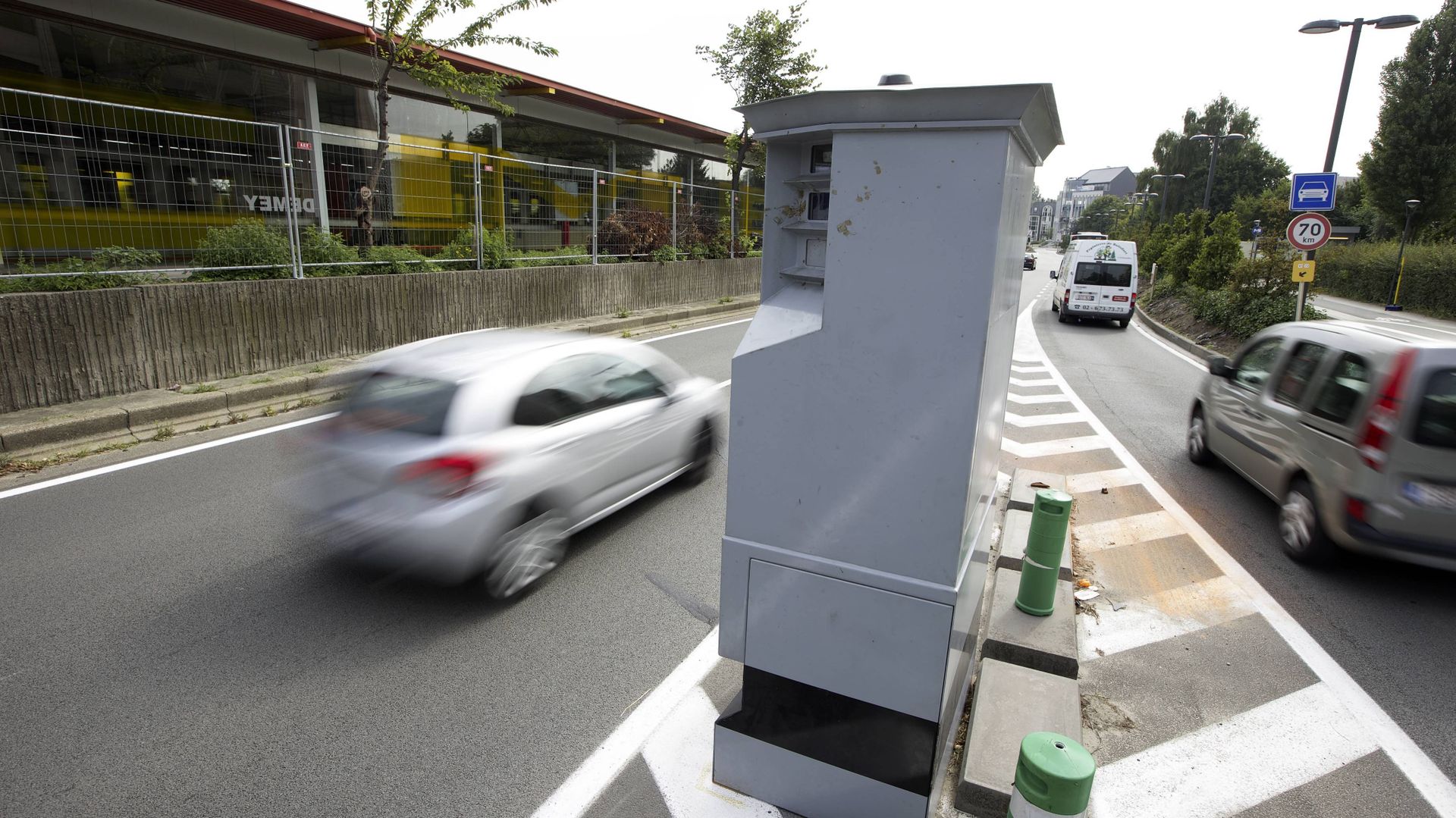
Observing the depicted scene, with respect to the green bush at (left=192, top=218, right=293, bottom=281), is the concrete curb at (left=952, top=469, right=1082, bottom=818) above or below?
below

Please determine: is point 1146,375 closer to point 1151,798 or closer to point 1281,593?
point 1281,593

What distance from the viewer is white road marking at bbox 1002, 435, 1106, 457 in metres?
8.09

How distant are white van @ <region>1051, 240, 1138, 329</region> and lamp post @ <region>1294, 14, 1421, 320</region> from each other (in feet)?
19.8

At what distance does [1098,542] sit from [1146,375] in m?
9.12

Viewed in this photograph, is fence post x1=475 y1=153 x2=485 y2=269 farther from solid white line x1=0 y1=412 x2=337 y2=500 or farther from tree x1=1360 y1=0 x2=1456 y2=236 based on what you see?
tree x1=1360 y1=0 x2=1456 y2=236

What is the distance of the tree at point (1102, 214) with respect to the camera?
103 meters

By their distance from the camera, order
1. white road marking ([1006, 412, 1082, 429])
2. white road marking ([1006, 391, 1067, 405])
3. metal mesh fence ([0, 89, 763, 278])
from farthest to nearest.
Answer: white road marking ([1006, 391, 1067, 405]) < white road marking ([1006, 412, 1082, 429]) < metal mesh fence ([0, 89, 763, 278])

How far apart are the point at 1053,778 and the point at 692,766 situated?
1.52m

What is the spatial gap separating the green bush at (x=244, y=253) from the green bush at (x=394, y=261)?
4.24 ft

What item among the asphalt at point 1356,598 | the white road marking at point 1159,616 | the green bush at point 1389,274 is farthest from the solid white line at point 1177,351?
the green bush at point 1389,274

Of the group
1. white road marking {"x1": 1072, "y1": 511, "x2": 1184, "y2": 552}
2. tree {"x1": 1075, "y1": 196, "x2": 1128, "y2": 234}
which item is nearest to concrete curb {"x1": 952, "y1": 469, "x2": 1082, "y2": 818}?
white road marking {"x1": 1072, "y1": 511, "x2": 1184, "y2": 552}

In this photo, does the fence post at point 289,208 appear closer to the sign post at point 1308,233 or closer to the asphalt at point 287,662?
the asphalt at point 287,662

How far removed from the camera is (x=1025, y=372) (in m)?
13.0

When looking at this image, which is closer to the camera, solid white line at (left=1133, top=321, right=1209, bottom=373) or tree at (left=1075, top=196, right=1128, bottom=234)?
solid white line at (left=1133, top=321, right=1209, bottom=373)
